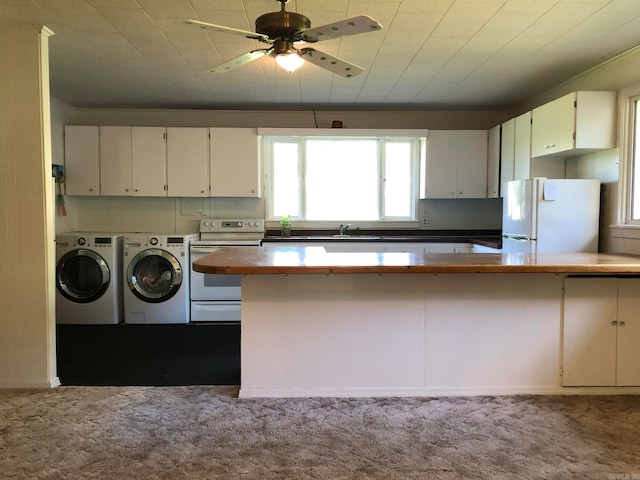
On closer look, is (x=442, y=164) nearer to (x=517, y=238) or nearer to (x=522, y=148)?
(x=522, y=148)

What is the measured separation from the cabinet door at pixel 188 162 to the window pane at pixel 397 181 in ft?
7.02

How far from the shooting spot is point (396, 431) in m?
2.24

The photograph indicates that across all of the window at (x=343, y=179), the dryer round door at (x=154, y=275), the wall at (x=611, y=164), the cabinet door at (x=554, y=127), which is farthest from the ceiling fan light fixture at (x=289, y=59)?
the window at (x=343, y=179)

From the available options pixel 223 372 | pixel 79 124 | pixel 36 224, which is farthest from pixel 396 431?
pixel 79 124

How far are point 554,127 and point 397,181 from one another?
1.95 metres

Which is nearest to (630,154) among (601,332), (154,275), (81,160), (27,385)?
(601,332)

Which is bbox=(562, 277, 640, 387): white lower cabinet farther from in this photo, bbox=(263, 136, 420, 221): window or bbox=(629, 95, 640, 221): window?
bbox=(263, 136, 420, 221): window

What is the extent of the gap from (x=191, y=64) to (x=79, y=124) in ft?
7.75

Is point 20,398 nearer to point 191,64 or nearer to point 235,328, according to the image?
point 235,328

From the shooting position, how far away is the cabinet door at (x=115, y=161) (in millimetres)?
4703

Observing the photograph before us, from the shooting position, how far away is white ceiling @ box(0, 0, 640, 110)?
2525 mm

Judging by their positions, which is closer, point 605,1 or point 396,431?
point 396,431

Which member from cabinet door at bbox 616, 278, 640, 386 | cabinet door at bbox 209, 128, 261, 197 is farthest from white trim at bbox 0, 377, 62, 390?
cabinet door at bbox 616, 278, 640, 386

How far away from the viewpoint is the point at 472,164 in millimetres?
4859
